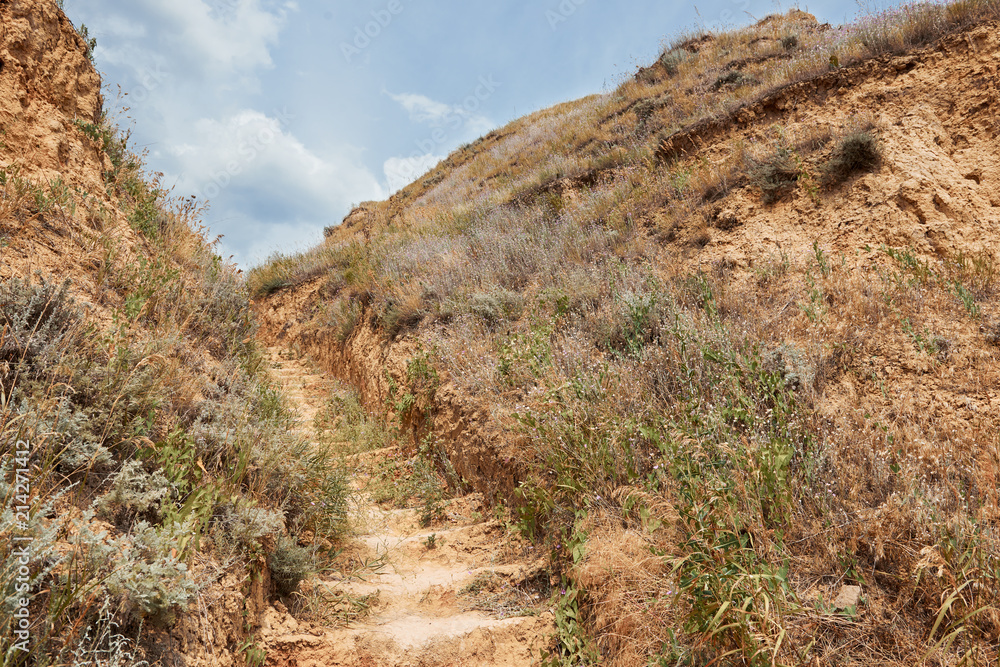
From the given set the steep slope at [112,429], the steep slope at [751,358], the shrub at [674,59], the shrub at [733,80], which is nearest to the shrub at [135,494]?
the steep slope at [112,429]

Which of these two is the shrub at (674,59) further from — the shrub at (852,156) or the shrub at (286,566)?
the shrub at (286,566)

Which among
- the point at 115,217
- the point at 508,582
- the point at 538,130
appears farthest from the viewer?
the point at 538,130

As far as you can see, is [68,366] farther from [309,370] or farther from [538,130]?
[538,130]

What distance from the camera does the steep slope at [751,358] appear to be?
2133 millimetres

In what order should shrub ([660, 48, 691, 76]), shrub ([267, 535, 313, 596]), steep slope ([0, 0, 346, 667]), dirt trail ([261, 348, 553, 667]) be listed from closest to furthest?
steep slope ([0, 0, 346, 667]), dirt trail ([261, 348, 553, 667]), shrub ([267, 535, 313, 596]), shrub ([660, 48, 691, 76])

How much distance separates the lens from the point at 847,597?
2.08 m

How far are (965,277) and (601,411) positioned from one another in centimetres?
326

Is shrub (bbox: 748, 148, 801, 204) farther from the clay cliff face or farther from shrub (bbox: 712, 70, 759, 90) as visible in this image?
the clay cliff face

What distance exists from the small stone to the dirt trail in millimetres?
1601

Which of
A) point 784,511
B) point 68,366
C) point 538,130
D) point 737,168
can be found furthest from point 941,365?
point 538,130

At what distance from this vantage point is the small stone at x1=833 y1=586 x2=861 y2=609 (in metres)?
2.05

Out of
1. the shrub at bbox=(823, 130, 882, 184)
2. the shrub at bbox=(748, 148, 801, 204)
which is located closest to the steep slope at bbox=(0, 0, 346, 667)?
the shrub at bbox=(748, 148, 801, 204)

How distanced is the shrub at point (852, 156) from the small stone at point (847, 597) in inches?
191

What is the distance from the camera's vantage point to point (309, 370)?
32.8ft
